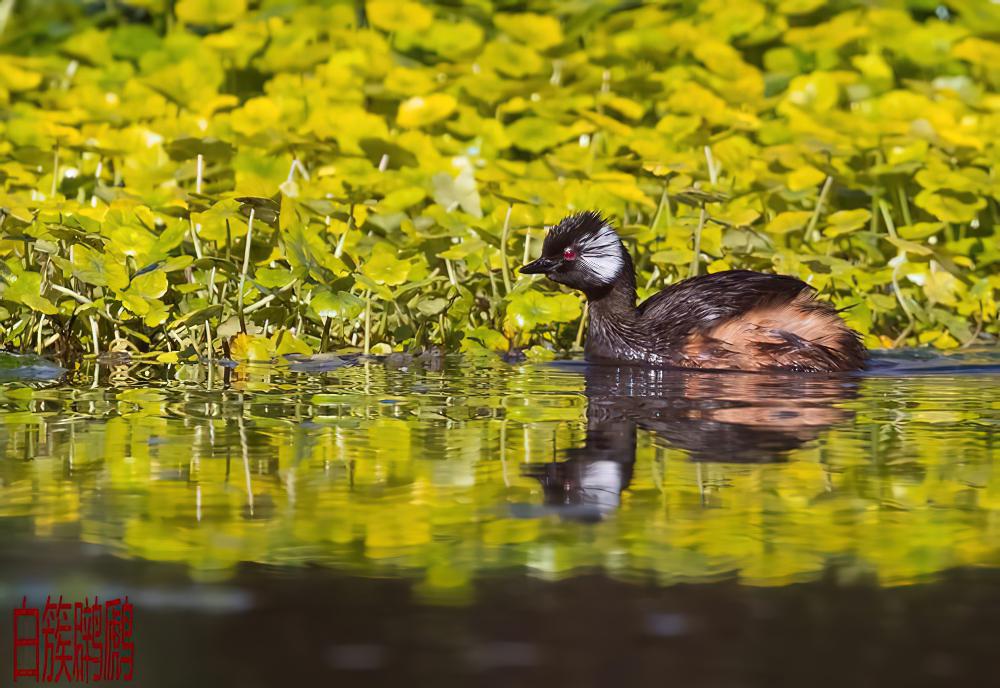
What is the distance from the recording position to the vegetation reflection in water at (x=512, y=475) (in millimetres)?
3271

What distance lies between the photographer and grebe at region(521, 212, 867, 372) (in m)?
7.07

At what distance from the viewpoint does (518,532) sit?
346 centimetres

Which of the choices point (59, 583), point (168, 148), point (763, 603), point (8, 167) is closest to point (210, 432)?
point (59, 583)

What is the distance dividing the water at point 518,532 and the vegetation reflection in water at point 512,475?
1cm

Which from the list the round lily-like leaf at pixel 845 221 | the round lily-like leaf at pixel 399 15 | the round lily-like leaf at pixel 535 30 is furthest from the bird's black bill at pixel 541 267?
the round lily-like leaf at pixel 399 15

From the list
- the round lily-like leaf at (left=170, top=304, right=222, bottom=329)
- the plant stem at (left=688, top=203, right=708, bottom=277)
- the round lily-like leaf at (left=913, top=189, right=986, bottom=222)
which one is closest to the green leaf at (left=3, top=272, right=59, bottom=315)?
the round lily-like leaf at (left=170, top=304, right=222, bottom=329)

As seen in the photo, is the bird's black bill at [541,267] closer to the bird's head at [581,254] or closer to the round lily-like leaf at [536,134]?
the bird's head at [581,254]

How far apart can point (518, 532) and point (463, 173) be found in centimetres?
565

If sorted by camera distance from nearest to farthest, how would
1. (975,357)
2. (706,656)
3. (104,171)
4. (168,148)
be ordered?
(706,656)
(975,357)
(168,148)
(104,171)

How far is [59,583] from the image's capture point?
118 inches

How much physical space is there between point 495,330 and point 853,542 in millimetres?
4595

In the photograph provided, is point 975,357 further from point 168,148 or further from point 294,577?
point 294,577
